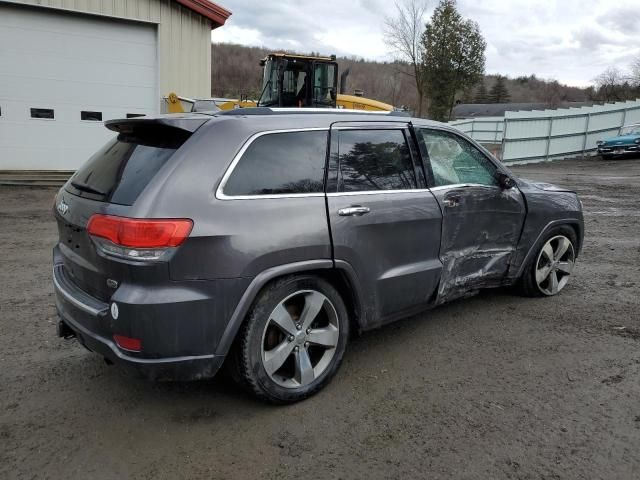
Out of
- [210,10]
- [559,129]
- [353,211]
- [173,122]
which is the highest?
[210,10]

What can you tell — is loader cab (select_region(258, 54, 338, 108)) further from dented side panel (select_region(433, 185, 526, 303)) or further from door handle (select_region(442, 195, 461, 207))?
door handle (select_region(442, 195, 461, 207))

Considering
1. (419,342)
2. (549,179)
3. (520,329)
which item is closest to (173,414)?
(419,342)

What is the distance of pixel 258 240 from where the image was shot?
2.79m

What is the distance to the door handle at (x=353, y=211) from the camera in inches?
126

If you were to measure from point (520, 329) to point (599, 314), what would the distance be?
884mm

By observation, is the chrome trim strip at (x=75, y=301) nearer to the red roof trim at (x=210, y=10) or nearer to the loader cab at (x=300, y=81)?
the loader cab at (x=300, y=81)

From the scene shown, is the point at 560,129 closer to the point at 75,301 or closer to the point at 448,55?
the point at 448,55

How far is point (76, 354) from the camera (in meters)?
3.73

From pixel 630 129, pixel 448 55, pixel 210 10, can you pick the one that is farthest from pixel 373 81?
pixel 210 10

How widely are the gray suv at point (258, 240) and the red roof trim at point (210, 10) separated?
11.0 meters

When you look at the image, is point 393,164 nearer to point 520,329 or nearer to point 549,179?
point 520,329

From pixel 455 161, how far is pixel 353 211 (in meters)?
1.32

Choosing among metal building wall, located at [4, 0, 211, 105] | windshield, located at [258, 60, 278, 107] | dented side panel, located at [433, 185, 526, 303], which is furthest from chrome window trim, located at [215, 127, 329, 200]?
metal building wall, located at [4, 0, 211, 105]

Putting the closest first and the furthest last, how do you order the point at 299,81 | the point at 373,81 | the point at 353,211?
the point at 353,211, the point at 299,81, the point at 373,81
